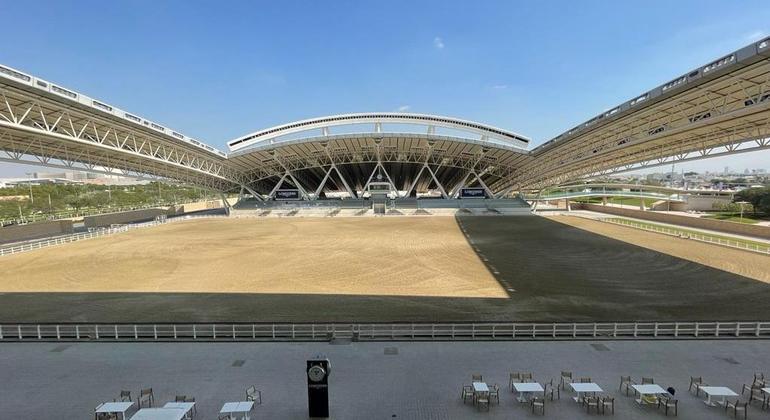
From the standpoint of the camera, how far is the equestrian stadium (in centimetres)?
1688

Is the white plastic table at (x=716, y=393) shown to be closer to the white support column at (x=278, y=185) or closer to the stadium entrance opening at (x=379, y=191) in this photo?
the stadium entrance opening at (x=379, y=191)

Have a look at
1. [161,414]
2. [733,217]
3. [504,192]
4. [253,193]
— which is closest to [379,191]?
[253,193]

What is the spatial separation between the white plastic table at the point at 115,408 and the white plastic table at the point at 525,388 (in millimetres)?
9968

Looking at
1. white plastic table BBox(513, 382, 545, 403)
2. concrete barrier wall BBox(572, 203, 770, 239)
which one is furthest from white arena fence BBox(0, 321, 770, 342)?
A: concrete barrier wall BBox(572, 203, 770, 239)

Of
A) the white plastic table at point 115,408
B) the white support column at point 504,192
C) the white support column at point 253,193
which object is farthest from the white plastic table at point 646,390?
the white support column at point 253,193

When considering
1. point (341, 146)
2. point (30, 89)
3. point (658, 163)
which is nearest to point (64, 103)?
point (30, 89)

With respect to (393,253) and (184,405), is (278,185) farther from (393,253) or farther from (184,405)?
(184,405)

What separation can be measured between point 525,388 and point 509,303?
9.02m

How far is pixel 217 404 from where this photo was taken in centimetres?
896

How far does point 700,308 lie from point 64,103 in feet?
159

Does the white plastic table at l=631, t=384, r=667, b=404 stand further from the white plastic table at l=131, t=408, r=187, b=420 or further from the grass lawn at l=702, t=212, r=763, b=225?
the grass lawn at l=702, t=212, r=763, b=225

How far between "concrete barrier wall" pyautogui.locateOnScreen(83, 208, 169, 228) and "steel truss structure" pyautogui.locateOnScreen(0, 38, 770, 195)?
10.9 m

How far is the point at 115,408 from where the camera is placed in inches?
324

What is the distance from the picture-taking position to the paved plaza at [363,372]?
877cm
